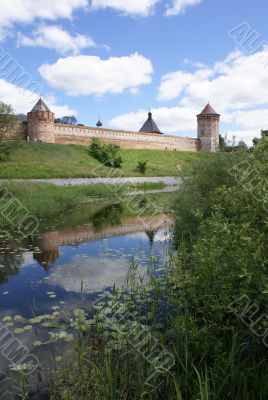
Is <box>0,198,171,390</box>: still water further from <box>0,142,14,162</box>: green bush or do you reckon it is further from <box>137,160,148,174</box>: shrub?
<box>137,160,148,174</box>: shrub

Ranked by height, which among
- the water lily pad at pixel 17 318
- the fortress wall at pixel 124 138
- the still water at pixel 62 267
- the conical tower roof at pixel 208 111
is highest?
the conical tower roof at pixel 208 111

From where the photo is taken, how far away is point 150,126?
64625 mm

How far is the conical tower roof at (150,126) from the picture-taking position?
211 ft

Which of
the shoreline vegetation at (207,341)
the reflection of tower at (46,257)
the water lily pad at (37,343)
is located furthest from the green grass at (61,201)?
the water lily pad at (37,343)

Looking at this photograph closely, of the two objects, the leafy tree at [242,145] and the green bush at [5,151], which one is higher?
the green bush at [5,151]

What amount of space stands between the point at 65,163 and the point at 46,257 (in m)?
28.5

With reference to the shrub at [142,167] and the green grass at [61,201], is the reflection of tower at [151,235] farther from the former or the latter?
the shrub at [142,167]

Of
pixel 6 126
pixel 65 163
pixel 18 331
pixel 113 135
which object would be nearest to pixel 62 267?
pixel 18 331

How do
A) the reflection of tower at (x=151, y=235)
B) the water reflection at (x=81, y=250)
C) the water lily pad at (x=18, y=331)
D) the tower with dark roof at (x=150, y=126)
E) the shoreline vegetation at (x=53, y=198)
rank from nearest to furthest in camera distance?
1. the water lily pad at (x=18, y=331)
2. the water reflection at (x=81, y=250)
3. the reflection of tower at (x=151, y=235)
4. the shoreline vegetation at (x=53, y=198)
5. the tower with dark roof at (x=150, y=126)

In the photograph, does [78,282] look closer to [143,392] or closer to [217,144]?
[143,392]

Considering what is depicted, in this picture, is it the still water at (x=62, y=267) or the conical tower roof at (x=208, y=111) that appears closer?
the still water at (x=62, y=267)

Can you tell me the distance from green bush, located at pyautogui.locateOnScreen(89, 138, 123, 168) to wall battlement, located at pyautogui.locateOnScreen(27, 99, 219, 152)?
298 cm

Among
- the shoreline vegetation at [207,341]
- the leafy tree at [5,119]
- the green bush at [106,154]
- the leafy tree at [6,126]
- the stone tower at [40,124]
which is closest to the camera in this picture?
the shoreline vegetation at [207,341]

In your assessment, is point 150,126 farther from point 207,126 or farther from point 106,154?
point 106,154
